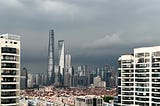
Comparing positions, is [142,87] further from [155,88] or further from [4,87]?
[4,87]

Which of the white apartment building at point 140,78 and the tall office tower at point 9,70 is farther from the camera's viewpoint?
the white apartment building at point 140,78

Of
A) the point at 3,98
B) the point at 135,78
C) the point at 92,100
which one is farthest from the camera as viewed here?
the point at 92,100

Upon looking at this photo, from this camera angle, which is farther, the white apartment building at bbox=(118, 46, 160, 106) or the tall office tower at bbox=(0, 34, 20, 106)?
the white apartment building at bbox=(118, 46, 160, 106)

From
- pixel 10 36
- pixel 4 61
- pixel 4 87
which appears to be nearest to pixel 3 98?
pixel 4 87

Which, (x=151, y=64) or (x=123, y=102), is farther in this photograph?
(x=123, y=102)

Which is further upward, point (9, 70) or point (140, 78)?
point (9, 70)
